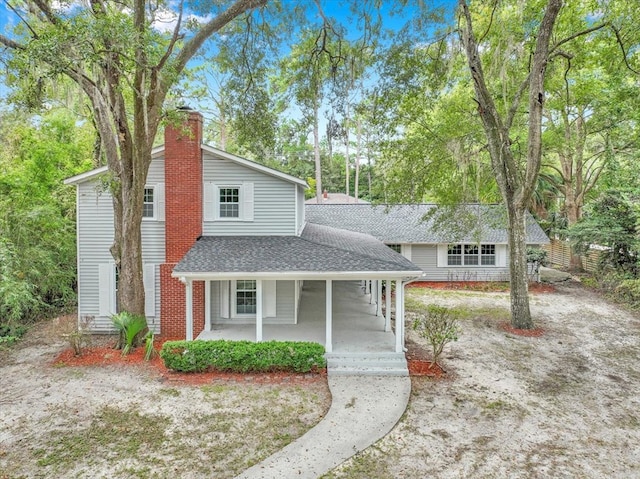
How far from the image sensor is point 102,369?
890cm

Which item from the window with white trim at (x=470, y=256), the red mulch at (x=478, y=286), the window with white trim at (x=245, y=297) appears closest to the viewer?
the window with white trim at (x=245, y=297)

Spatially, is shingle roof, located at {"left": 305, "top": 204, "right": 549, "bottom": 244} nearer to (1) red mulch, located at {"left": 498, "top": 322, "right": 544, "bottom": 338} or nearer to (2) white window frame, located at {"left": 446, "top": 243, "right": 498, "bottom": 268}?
(2) white window frame, located at {"left": 446, "top": 243, "right": 498, "bottom": 268}

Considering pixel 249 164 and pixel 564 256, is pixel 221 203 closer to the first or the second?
pixel 249 164

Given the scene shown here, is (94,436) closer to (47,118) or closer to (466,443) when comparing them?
(466,443)

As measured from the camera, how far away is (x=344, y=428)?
21.0ft

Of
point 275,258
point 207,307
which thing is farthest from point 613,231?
point 207,307

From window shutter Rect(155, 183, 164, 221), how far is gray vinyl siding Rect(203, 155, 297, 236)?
1.25m

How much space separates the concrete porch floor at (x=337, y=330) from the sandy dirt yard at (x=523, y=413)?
69.5 inches

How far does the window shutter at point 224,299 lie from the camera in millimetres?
11430

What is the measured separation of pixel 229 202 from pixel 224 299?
116 inches

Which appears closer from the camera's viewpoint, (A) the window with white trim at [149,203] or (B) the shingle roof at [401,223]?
(A) the window with white trim at [149,203]

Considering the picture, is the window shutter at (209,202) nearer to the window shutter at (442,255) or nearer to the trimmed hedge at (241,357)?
the trimmed hedge at (241,357)

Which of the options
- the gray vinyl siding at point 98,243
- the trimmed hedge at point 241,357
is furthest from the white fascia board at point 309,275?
the gray vinyl siding at point 98,243

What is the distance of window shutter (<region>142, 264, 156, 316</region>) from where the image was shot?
37.6 feet
